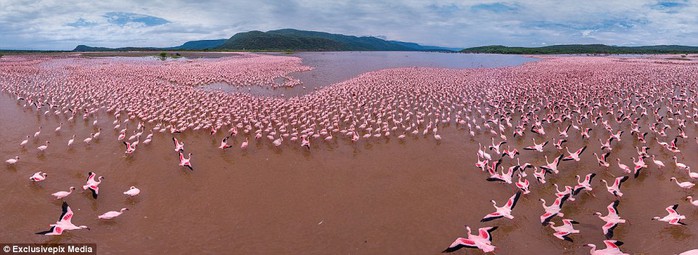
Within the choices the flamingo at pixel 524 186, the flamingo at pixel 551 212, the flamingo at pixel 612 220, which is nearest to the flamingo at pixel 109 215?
the flamingo at pixel 551 212

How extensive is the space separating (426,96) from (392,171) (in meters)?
14.0

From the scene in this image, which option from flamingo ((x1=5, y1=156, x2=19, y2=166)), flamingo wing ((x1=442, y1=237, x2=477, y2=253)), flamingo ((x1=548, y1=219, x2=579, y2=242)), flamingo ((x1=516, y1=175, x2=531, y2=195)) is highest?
flamingo ((x1=5, y1=156, x2=19, y2=166))

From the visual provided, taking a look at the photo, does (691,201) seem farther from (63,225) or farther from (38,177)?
(38,177)

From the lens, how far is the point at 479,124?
18000 millimetres

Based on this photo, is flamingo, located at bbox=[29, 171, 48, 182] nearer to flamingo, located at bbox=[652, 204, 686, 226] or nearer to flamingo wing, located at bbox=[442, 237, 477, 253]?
flamingo wing, located at bbox=[442, 237, 477, 253]

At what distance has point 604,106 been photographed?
70.1 feet

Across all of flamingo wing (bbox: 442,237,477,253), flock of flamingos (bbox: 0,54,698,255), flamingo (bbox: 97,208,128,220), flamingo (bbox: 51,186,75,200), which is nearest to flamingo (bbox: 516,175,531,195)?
flock of flamingos (bbox: 0,54,698,255)

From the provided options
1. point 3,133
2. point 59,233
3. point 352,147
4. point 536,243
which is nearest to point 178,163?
point 59,233

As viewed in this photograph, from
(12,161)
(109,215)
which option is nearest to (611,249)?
(109,215)

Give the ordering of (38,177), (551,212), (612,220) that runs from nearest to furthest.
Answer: (612,220)
(551,212)
(38,177)

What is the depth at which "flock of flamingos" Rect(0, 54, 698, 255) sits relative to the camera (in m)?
10.0

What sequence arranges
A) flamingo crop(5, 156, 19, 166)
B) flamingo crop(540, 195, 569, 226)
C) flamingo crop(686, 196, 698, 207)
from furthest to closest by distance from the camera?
flamingo crop(5, 156, 19, 166), flamingo crop(686, 196, 698, 207), flamingo crop(540, 195, 569, 226)

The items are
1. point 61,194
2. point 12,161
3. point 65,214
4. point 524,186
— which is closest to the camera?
point 65,214

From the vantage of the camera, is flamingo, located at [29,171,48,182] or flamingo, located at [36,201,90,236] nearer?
flamingo, located at [36,201,90,236]
